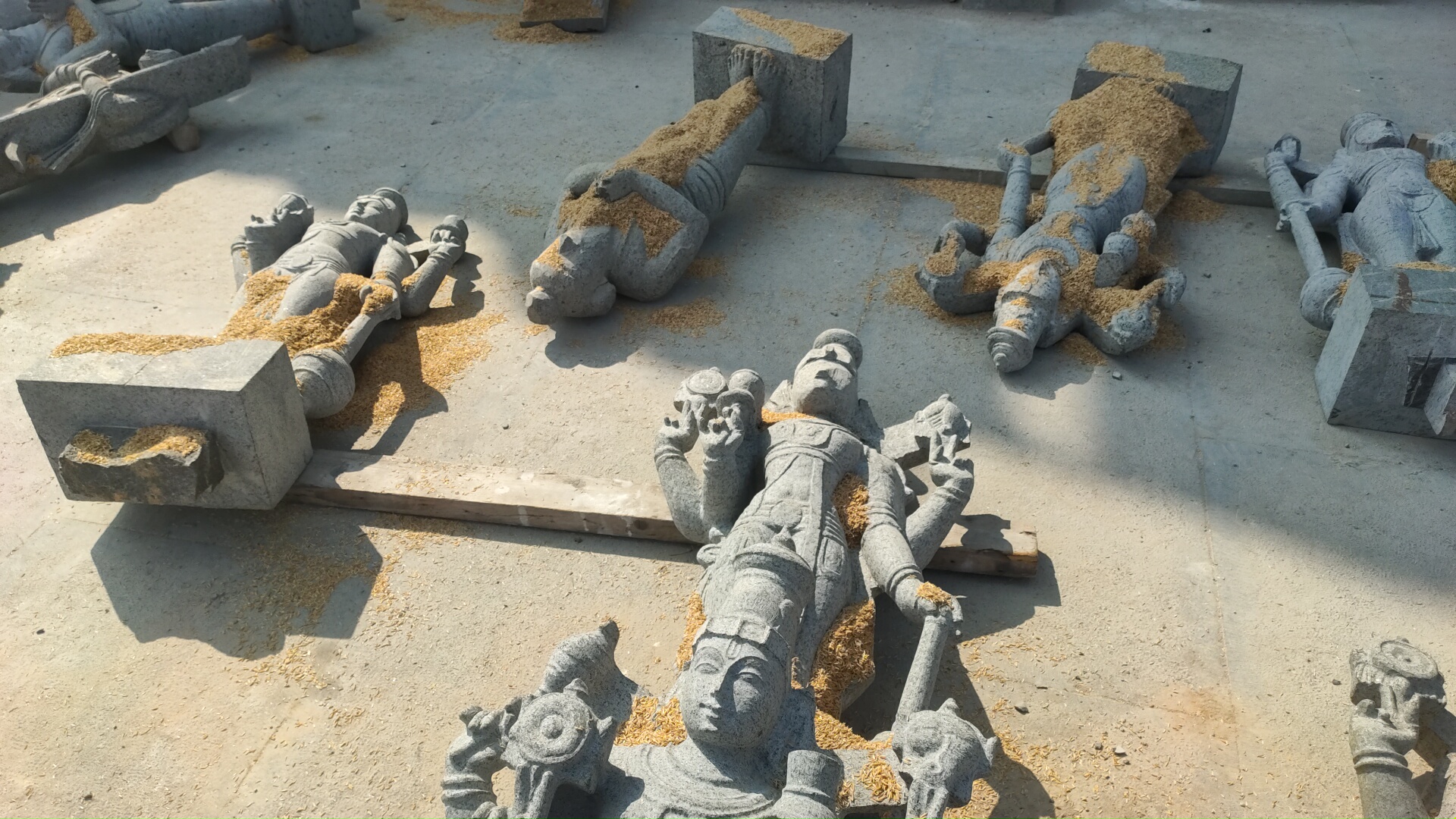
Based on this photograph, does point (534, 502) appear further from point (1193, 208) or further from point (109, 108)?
point (109, 108)

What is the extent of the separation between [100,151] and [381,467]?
4.55 m

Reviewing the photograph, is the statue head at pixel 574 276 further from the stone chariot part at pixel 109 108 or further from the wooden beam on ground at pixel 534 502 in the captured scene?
the stone chariot part at pixel 109 108

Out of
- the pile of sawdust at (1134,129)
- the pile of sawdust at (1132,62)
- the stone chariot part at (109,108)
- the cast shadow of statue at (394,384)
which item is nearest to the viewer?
the cast shadow of statue at (394,384)

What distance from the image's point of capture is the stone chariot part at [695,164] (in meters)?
5.91

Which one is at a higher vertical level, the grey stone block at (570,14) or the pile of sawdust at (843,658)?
the grey stone block at (570,14)

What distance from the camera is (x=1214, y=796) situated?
3.60 m

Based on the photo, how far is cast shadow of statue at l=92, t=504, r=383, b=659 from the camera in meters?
4.28

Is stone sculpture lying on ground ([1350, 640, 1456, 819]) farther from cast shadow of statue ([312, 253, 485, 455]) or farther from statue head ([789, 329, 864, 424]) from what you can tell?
cast shadow of statue ([312, 253, 485, 455])

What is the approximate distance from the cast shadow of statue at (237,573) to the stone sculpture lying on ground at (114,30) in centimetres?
506

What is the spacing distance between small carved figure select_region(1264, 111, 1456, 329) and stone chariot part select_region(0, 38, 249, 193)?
7.43 meters

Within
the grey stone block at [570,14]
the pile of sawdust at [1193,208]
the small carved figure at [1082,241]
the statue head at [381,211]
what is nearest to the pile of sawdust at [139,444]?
the statue head at [381,211]

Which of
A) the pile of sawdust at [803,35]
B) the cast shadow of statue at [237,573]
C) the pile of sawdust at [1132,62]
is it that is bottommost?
the cast shadow of statue at [237,573]

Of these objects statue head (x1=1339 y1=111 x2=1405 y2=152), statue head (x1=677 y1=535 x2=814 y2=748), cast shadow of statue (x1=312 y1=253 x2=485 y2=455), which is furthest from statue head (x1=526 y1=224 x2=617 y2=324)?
statue head (x1=1339 y1=111 x2=1405 y2=152)

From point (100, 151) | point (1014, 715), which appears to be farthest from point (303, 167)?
point (1014, 715)
